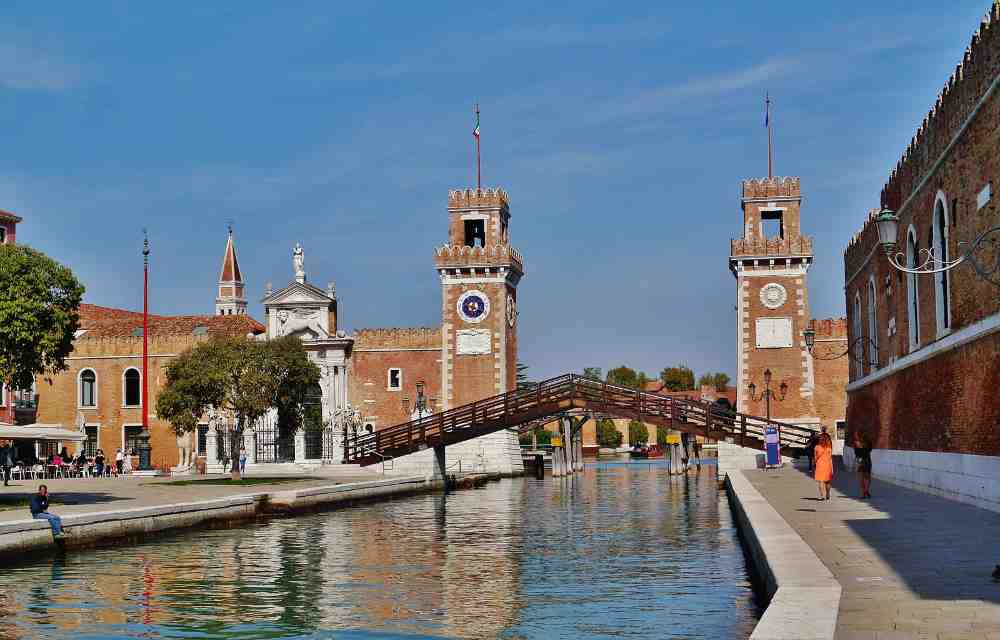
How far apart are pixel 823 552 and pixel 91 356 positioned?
51670mm

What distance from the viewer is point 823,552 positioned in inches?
562

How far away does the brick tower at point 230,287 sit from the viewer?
11038 centimetres

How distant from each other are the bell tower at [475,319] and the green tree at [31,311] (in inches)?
1241

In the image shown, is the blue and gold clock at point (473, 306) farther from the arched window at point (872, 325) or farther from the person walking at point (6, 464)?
the arched window at point (872, 325)

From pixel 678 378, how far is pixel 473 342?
301 ft

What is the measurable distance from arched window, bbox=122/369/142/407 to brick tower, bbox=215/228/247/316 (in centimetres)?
4928

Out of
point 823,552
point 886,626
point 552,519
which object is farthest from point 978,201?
point 886,626

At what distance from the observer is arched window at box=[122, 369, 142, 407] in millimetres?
60469

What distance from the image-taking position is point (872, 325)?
36938 millimetres

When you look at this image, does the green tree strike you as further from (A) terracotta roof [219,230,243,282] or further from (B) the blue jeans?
(A) terracotta roof [219,230,243,282]

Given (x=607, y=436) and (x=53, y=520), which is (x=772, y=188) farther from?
(x=607, y=436)

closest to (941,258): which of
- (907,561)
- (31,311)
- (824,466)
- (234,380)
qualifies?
(824,466)

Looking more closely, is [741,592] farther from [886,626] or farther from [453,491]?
[453,491]

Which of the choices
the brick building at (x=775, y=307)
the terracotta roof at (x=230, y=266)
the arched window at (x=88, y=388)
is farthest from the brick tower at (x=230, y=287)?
the brick building at (x=775, y=307)
